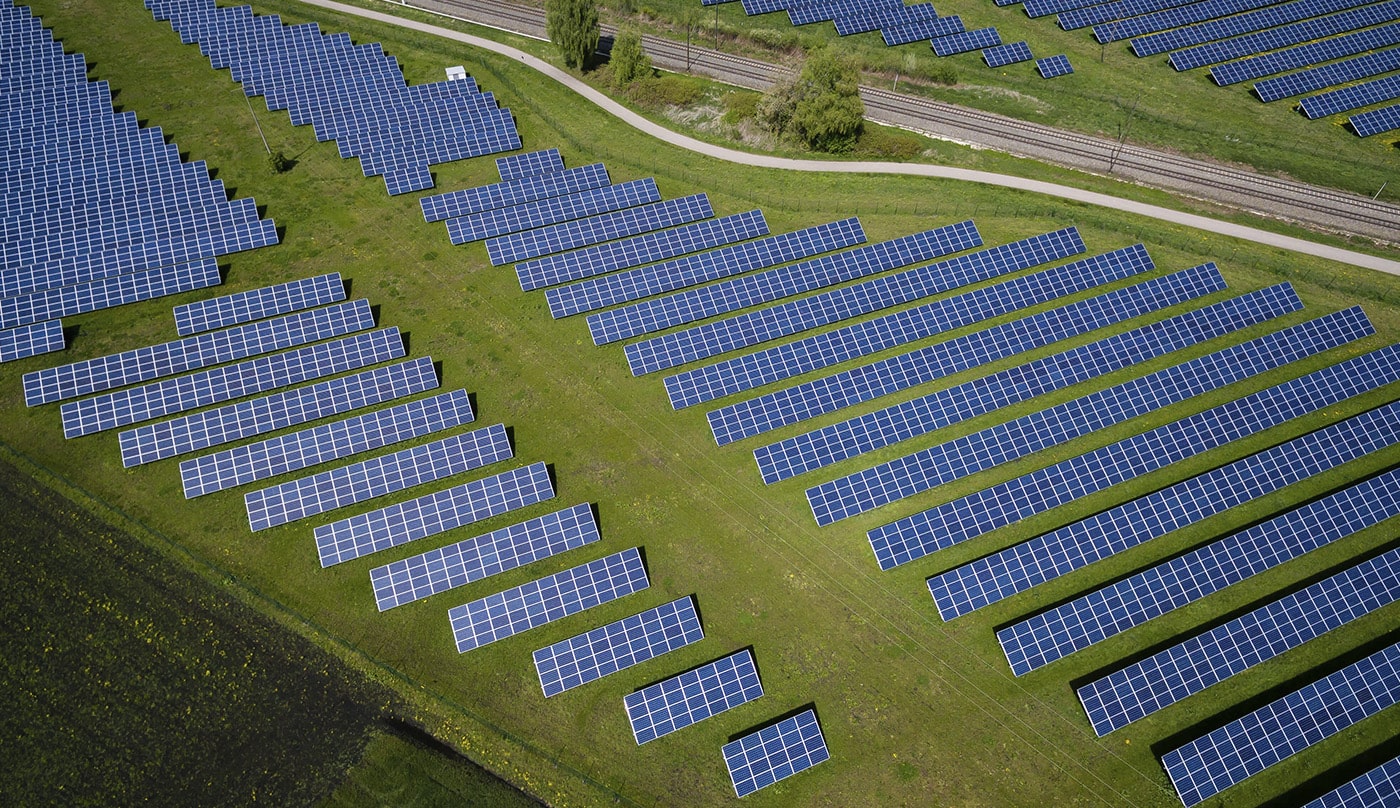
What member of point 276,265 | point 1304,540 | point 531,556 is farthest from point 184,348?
point 1304,540

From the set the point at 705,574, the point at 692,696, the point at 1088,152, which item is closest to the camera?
the point at 692,696

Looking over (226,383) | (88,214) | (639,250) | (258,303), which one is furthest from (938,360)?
(88,214)

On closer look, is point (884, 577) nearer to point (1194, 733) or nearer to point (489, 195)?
point (1194, 733)

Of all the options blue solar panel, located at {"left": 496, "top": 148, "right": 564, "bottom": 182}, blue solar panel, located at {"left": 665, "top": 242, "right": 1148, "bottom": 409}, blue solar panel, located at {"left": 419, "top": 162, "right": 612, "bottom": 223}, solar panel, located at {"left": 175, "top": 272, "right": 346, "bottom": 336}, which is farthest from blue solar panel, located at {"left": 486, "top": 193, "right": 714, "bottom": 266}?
blue solar panel, located at {"left": 665, "top": 242, "right": 1148, "bottom": 409}

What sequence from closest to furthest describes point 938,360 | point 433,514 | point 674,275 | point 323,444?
point 433,514 < point 323,444 < point 938,360 < point 674,275

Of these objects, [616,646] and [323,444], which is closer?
[616,646]

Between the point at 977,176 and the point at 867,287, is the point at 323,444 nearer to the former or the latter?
the point at 867,287
